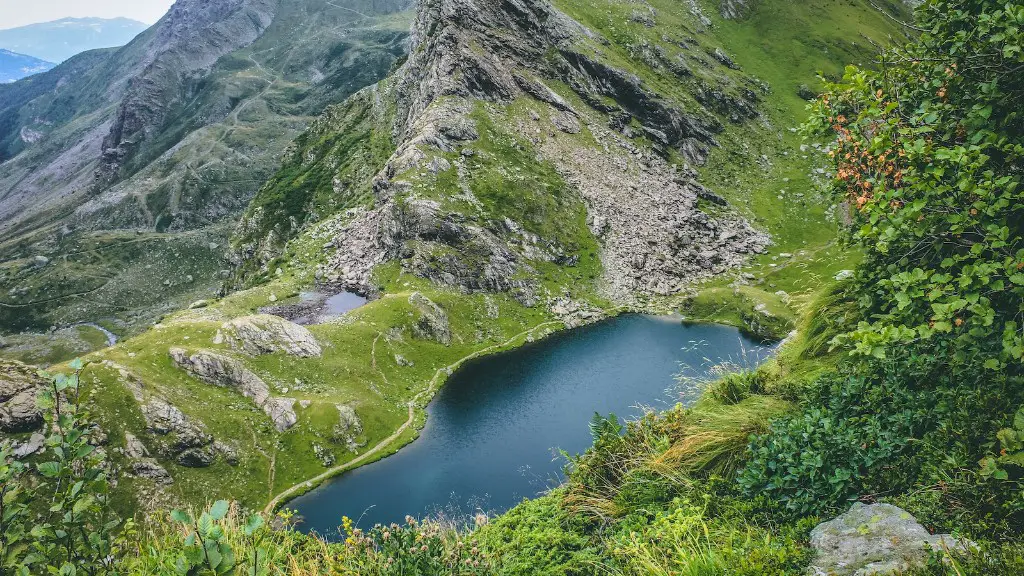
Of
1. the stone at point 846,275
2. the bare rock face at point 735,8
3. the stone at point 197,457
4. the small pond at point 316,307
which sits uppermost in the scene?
the bare rock face at point 735,8

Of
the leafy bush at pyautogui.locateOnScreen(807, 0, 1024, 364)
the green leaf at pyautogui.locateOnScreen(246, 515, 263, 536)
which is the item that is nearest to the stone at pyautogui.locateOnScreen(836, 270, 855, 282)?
the leafy bush at pyautogui.locateOnScreen(807, 0, 1024, 364)

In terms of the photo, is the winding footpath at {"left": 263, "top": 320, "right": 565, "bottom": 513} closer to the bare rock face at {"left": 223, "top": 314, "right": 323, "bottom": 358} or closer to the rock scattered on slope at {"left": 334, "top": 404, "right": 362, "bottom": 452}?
the rock scattered on slope at {"left": 334, "top": 404, "right": 362, "bottom": 452}

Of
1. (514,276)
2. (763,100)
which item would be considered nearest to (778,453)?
(514,276)

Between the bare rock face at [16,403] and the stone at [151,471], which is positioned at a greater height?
the bare rock face at [16,403]

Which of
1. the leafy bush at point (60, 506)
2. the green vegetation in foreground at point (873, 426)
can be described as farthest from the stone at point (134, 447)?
the leafy bush at point (60, 506)

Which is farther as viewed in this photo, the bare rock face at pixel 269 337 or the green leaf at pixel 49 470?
the bare rock face at pixel 269 337

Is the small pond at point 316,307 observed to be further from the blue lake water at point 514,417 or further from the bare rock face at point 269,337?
the blue lake water at point 514,417
